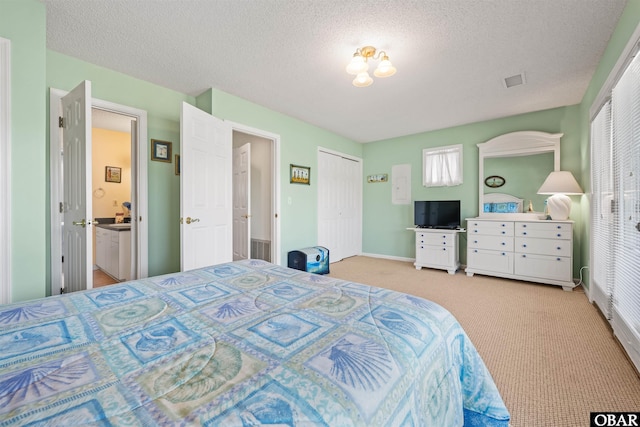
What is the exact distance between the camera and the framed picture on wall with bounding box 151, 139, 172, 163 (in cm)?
309

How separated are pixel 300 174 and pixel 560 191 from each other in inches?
140

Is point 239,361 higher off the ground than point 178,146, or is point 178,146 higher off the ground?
point 178,146

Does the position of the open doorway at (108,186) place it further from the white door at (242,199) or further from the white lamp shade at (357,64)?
the white lamp shade at (357,64)

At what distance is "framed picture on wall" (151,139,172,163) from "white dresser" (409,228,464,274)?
12.9 ft

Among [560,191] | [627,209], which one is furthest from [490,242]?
[627,209]

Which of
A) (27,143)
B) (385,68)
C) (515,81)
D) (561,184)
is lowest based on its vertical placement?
(561,184)

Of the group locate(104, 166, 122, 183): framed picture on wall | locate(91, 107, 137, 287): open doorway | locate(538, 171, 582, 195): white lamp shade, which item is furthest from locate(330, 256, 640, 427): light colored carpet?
locate(104, 166, 122, 183): framed picture on wall

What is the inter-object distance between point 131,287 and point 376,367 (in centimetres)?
133

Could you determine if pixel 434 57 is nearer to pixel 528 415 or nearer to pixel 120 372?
pixel 528 415

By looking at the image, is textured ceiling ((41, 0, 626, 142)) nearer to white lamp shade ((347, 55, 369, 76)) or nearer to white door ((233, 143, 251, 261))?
white lamp shade ((347, 55, 369, 76))

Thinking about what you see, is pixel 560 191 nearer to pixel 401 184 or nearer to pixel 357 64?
pixel 401 184

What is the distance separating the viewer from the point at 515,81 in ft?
9.82

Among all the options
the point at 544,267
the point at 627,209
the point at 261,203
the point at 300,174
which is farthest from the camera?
the point at 261,203

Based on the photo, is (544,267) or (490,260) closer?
(544,267)
